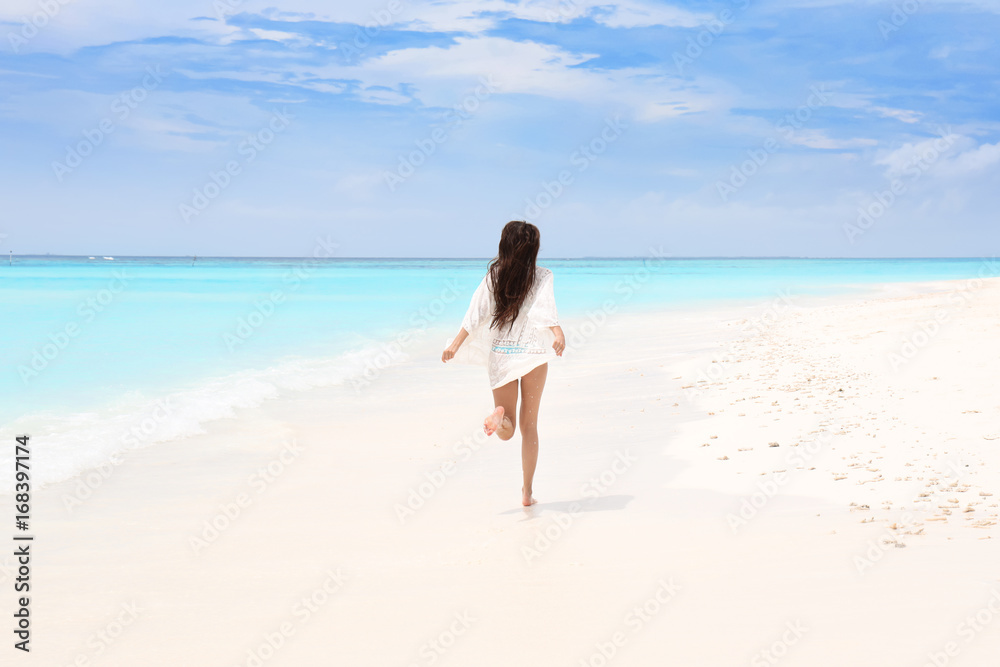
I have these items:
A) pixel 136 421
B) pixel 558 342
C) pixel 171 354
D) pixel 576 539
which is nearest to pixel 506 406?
pixel 558 342

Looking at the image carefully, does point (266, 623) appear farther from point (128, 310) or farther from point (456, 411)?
point (128, 310)

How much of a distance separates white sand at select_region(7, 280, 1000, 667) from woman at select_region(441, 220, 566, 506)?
0.62m

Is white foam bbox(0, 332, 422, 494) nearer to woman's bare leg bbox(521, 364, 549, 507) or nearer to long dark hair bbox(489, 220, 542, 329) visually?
woman's bare leg bbox(521, 364, 549, 507)

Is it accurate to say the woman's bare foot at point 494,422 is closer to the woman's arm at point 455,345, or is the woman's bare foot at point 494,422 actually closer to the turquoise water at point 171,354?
the woman's arm at point 455,345

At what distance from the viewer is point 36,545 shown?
434 centimetres

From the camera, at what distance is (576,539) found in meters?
4.12

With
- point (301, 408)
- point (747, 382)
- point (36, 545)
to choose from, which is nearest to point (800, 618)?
point (36, 545)

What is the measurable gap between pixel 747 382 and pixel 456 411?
3.28 metres

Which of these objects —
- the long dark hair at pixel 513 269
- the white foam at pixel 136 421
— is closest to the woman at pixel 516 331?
the long dark hair at pixel 513 269

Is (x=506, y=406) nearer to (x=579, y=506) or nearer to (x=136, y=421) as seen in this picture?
(x=579, y=506)

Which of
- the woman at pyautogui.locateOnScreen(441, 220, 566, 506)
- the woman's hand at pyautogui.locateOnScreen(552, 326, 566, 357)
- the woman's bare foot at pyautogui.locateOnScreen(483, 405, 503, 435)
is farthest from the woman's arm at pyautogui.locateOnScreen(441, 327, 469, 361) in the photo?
the woman's hand at pyautogui.locateOnScreen(552, 326, 566, 357)

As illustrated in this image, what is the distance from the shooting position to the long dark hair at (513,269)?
454 centimetres

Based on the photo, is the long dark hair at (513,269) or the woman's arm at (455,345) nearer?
the long dark hair at (513,269)

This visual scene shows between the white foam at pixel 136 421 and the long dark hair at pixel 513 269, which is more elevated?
the long dark hair at pixel 513 269
